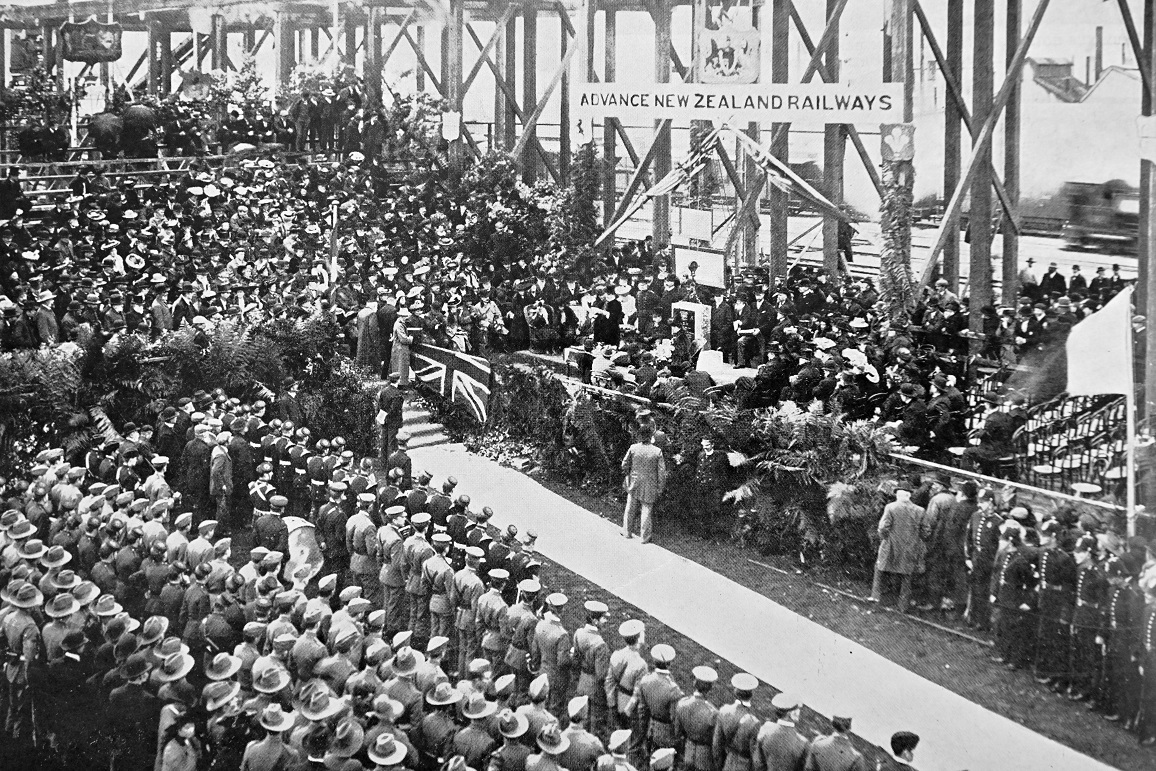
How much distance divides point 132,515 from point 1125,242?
7.10 m

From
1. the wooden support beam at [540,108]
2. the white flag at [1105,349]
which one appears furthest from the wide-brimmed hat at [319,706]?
the wooden support beam at [540,108]

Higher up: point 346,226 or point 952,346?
point 346,226

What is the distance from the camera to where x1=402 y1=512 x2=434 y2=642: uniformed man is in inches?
333

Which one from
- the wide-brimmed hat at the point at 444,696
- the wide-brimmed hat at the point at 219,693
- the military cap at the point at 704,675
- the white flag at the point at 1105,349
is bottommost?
the wide-brimmed hat at the point at 219,693

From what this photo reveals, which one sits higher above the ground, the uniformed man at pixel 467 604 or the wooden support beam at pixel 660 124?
the wooden support beam at pixel 660 124

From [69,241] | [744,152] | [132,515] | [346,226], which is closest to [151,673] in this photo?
[132,515]

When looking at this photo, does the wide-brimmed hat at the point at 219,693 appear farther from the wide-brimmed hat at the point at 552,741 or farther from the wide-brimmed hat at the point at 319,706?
the wide-brimmed hat at the point at 552,741

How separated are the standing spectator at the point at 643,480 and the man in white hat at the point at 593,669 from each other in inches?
83.0

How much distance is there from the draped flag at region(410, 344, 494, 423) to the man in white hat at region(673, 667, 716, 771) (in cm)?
459

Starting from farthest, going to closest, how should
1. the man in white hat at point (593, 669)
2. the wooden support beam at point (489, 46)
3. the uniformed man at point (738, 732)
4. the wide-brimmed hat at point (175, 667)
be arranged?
the wooden support beam at point (489, 46) < the man in white hat at point (593, 669) < the wide-brimmed hat at point (175, 667) < the uniformed man at point (738, 732)

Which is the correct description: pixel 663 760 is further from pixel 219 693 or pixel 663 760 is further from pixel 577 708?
pixel 219 693

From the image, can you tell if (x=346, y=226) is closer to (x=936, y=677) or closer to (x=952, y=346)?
(x=952, y=346)

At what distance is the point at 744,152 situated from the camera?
1046 centimetres

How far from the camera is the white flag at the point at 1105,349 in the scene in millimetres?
7445
